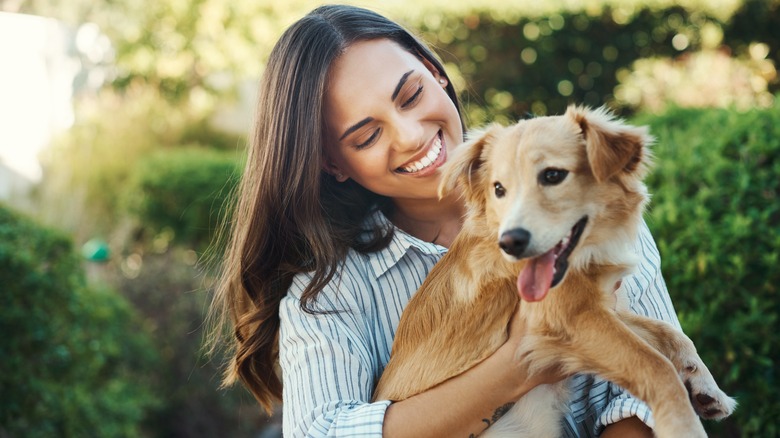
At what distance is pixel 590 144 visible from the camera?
2.27 meters

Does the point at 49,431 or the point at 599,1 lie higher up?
the point at 599,1

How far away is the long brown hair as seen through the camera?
2863mm

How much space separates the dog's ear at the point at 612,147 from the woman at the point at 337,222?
0.52 meters

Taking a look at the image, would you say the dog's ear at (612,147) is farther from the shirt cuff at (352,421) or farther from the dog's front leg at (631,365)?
the shirt cuff at (352,421)

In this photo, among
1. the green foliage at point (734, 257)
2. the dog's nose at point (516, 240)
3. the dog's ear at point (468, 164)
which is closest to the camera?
the dog's nose at point (516, 240)

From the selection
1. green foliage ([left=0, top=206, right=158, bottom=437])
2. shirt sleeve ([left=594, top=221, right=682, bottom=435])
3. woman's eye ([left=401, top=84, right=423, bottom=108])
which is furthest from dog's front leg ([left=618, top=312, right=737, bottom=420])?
green foliage ([left=0, top=206, right=158, bottom=437])

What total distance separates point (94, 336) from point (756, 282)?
377 centimetres

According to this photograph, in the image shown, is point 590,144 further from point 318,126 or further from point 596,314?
point 318,126

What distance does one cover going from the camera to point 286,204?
2877 mm

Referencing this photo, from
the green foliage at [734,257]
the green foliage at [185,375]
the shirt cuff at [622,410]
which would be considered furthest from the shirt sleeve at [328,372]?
the green foliage at [185,375]

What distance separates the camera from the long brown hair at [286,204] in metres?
2.86

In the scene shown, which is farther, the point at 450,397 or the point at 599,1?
the point at 599,1

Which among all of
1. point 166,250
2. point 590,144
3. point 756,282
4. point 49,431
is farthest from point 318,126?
point 166,250

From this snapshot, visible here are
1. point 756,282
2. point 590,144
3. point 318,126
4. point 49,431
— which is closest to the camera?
point 590,144
